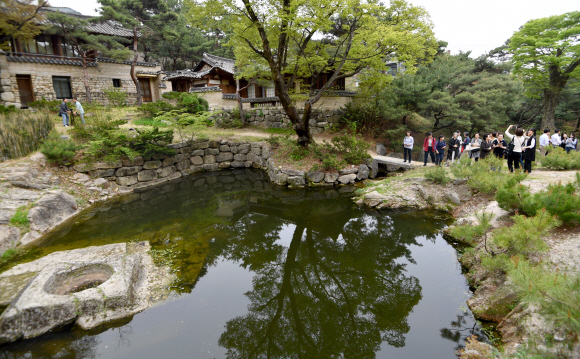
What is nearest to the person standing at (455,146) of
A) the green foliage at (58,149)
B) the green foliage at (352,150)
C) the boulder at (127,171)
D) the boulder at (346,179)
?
the green foliage at (352,150)

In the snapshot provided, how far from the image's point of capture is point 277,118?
60.0ft

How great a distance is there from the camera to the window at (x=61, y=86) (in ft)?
64.0

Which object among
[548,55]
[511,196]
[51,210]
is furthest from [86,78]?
[548,55]

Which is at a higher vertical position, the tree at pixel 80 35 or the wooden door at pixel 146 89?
the tree at pixel 80 35

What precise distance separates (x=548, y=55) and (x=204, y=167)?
2206 centimetres

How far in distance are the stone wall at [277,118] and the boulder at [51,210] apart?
30.6 ft

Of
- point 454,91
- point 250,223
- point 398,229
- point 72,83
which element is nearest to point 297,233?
point 250,223

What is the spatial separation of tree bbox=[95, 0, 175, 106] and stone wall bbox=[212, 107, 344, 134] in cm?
737

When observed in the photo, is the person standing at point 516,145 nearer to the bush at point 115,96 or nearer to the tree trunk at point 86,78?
the bush at point 115,96

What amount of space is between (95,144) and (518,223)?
13.0 m

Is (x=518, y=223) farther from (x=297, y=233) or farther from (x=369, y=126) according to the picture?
(x=369, y=126)

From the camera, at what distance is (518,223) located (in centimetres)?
485

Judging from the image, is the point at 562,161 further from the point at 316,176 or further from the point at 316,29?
the point at 316,29

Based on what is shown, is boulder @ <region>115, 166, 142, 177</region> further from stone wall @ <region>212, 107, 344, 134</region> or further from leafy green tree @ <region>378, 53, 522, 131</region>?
leafy green tree @ <region>378, 53, 522, 131</region>
